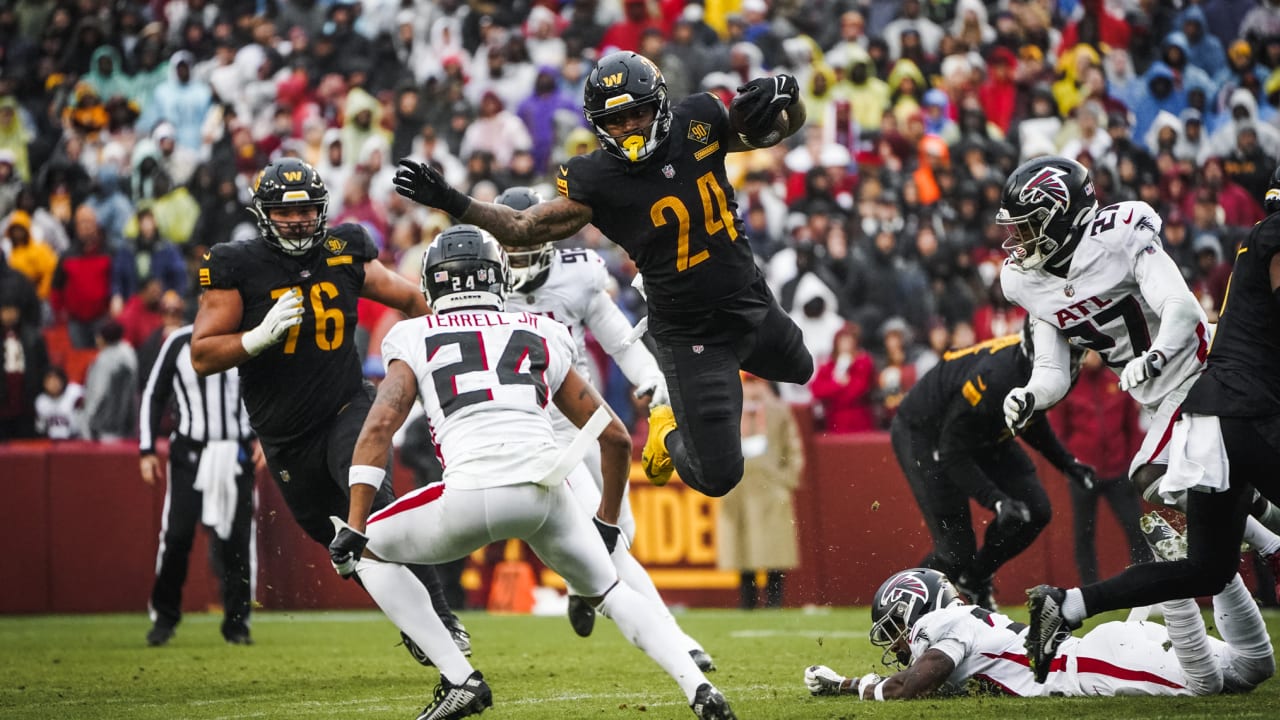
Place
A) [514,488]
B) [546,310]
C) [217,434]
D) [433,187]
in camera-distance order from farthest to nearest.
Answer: [217,434], [546,310], [433,187], [514,488]

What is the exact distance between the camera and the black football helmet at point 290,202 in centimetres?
723

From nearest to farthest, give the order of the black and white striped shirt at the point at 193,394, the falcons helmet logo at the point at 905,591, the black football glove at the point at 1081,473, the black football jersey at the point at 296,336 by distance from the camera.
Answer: the falcons helmet logo at the point at 905,591 < the black football jersey at the point at 296,336 < the black football glove at the point at 1081,473 < the black and white striped shirt at the point at 193,394

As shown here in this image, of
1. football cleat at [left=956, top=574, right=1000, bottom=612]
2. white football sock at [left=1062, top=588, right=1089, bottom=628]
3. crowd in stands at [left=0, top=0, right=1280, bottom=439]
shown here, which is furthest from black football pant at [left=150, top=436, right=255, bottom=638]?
white football sock at [left=1062, top=588, right=1089, bottom=628]

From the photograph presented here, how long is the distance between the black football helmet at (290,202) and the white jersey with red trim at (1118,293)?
3045 mm

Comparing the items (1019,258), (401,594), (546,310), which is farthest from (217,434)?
(1019,258)

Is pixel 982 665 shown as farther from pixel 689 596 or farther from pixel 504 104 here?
pixel 504 104

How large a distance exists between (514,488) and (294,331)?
7.12 ft

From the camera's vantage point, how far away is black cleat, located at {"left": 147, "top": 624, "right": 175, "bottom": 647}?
9516 mm

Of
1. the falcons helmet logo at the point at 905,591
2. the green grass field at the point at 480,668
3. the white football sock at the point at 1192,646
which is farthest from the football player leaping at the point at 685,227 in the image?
the white football sock at the point at 1192,646

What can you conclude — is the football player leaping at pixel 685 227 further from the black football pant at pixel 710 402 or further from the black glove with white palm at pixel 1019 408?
the black glove with white palm at pixel 1019 408

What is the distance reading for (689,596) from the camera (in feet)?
39.4

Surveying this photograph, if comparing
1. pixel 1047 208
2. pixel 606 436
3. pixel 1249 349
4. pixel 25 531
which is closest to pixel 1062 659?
pixel 1249 349

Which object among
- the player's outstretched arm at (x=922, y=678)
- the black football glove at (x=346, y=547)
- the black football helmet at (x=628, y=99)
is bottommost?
the player's outstretched arm at (x=922, y=678)

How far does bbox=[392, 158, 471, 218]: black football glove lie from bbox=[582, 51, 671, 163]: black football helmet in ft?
2.40
